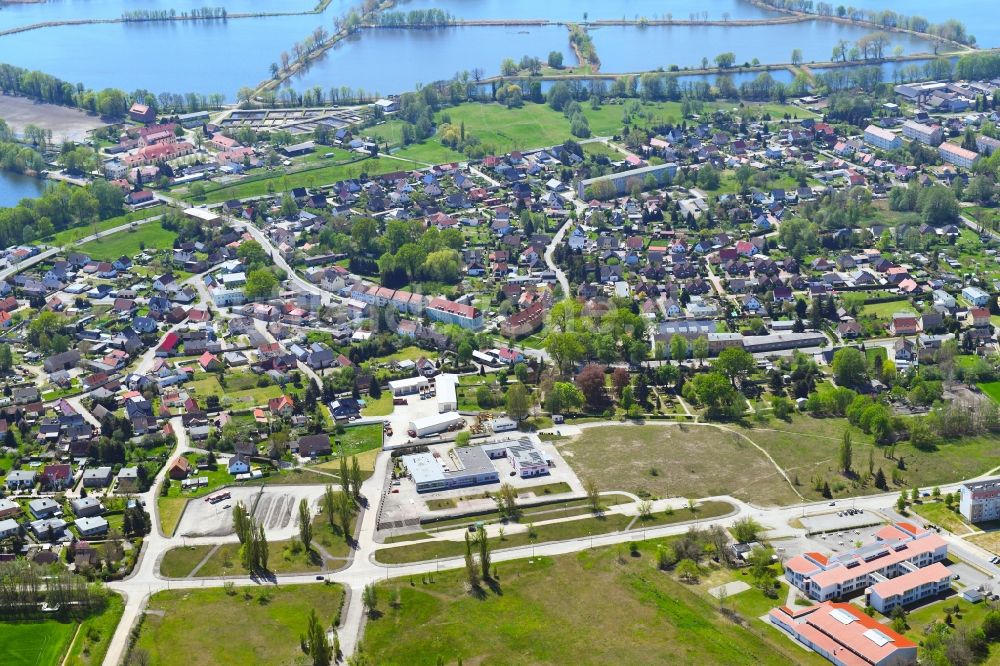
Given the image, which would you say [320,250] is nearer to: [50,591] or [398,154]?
[398,154]

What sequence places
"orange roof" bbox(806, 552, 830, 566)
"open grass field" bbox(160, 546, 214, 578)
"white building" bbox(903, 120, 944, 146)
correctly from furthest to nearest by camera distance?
"white building" bbox(903, 120, 944, 146) < "open grass field" bbox(160, 546, 214, 578) < "orange roof" bbox(806, 552, 830, 566)

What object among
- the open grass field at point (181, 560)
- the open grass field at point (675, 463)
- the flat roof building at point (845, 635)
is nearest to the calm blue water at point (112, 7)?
the open grass field at point (675, 463)

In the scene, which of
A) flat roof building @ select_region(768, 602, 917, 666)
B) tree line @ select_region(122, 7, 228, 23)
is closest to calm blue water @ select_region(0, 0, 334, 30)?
tree line @ select_region(122, 7, 228, 23)

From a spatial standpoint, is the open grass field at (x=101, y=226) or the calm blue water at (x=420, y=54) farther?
the calm blue water at (x=420, y=54)

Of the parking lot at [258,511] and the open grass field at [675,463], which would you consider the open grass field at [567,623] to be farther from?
the parking lot at [258,511]

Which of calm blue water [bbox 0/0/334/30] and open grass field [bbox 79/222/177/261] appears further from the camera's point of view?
calm blue water [bbox 0/0/334/30]

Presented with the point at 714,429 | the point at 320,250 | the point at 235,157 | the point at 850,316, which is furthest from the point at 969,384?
the point at 235,157

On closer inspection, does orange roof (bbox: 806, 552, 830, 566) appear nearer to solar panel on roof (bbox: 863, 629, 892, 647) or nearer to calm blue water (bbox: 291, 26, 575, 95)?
solar panel on roof (bbox: 863, 629, 892, 647)
